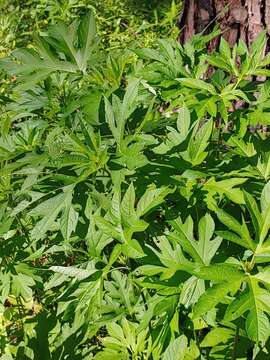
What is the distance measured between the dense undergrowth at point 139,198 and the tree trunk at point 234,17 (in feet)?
2.76

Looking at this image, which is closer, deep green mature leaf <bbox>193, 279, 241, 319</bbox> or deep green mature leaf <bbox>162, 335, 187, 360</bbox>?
deep green mature leaf <bbox>193, 279, 241, 319</bbox>

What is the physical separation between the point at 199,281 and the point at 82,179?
0.43 meters

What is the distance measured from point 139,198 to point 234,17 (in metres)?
1.41

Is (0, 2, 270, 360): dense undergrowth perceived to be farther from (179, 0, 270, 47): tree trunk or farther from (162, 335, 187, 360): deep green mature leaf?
(179, 0, 270, 47): tree trunk

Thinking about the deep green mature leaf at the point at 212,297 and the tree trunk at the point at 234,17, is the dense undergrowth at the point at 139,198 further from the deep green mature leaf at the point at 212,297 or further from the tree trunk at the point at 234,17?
the tree trunk at the point at 234,17

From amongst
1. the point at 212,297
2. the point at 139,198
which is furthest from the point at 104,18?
the point at 212,297

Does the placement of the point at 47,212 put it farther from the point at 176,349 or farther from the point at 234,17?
the point at 234,17

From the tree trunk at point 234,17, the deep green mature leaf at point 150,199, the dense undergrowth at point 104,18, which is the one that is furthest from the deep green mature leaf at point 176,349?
the dense undergrowth at point 104,18

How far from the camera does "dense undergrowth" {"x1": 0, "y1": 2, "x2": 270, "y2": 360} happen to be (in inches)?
57.0

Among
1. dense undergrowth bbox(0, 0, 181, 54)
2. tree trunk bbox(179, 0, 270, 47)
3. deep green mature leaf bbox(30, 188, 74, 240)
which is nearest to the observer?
deep green mature leaf bbox(30, 188, 74, 240)

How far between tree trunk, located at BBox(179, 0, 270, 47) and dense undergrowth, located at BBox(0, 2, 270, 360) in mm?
841

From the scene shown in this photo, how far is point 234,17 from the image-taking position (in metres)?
2.75

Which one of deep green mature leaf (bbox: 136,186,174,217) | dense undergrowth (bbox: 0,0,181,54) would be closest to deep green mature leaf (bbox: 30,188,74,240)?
deep green mature leaf (bbox: 136,186,174,217)

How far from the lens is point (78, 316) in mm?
1844
